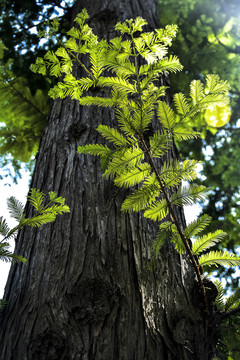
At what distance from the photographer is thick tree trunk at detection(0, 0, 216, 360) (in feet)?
3.29

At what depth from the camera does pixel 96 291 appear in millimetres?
1097

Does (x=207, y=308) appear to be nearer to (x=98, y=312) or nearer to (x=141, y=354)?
(x=141, y=354)

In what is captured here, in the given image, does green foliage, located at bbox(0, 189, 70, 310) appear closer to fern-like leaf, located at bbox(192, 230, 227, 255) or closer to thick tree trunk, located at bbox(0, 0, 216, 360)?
thick tree trunk, located at bbox(0, 0, 216, 360)

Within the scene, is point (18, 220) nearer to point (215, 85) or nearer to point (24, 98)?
point (215, 85)

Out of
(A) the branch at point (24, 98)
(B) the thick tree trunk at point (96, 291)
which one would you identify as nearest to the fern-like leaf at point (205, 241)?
(B) the thick tree trunk at point (96, 291)

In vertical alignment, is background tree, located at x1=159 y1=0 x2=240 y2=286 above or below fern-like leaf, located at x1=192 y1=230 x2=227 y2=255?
above

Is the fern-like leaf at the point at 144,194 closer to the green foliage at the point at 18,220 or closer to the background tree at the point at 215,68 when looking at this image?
the green foliage at the point at 18,220

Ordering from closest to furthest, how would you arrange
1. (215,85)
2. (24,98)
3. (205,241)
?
(215,85) → (205,241) → (24,98)

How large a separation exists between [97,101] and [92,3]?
2325 millimetres

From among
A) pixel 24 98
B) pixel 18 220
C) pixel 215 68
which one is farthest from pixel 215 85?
pixel 215 68

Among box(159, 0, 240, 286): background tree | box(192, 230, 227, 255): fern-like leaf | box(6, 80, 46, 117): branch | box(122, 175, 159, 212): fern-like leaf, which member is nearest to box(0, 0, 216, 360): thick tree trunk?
box(192, 230, 227, 255): fern-like leaf

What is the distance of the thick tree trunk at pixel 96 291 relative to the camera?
1.00 meters

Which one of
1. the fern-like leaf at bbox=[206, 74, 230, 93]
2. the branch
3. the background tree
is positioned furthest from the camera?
the background tree

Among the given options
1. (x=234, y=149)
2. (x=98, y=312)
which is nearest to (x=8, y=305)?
(x=98, y=312)
